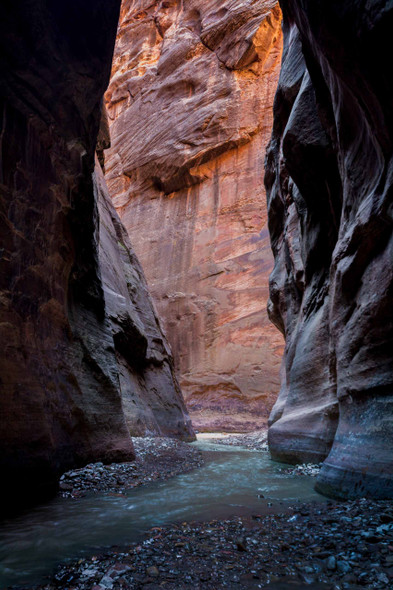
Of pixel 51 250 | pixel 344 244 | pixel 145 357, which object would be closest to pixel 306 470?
pixel 344 244

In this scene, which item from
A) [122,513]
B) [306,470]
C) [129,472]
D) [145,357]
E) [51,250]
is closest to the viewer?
[122,513]

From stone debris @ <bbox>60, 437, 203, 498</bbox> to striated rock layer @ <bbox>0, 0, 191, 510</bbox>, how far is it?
318mm

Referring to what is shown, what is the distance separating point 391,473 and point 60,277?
5872mm

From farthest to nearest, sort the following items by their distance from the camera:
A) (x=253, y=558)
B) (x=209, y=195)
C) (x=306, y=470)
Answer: (x=209, y=195) → (x=306, y=470) → (x=253, y=558)

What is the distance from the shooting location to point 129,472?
7.00 meters

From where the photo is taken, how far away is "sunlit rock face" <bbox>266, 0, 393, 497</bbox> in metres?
4.68

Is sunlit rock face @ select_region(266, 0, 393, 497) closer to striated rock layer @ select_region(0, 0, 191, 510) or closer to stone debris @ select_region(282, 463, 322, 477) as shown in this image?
stone debris @ select_region(282, 463, 322, 477)

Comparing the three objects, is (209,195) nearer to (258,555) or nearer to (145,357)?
(145,357)

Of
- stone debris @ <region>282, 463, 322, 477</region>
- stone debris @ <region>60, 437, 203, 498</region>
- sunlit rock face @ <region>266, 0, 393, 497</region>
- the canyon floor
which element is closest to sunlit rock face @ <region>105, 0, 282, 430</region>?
stone debris @ <region>60, 437, 203, 498</region>

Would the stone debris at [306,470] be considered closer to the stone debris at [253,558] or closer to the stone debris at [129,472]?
the stone debris at [129,472]

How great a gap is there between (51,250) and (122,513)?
13.8ft

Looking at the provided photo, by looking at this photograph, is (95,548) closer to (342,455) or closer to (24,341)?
(24,341)

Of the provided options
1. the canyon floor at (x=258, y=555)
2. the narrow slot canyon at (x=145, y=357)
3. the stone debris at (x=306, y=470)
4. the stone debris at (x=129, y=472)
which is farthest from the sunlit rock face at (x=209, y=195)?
the canyon floor at (x=258, y=555)

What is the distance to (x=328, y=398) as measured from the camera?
861 centimetres
